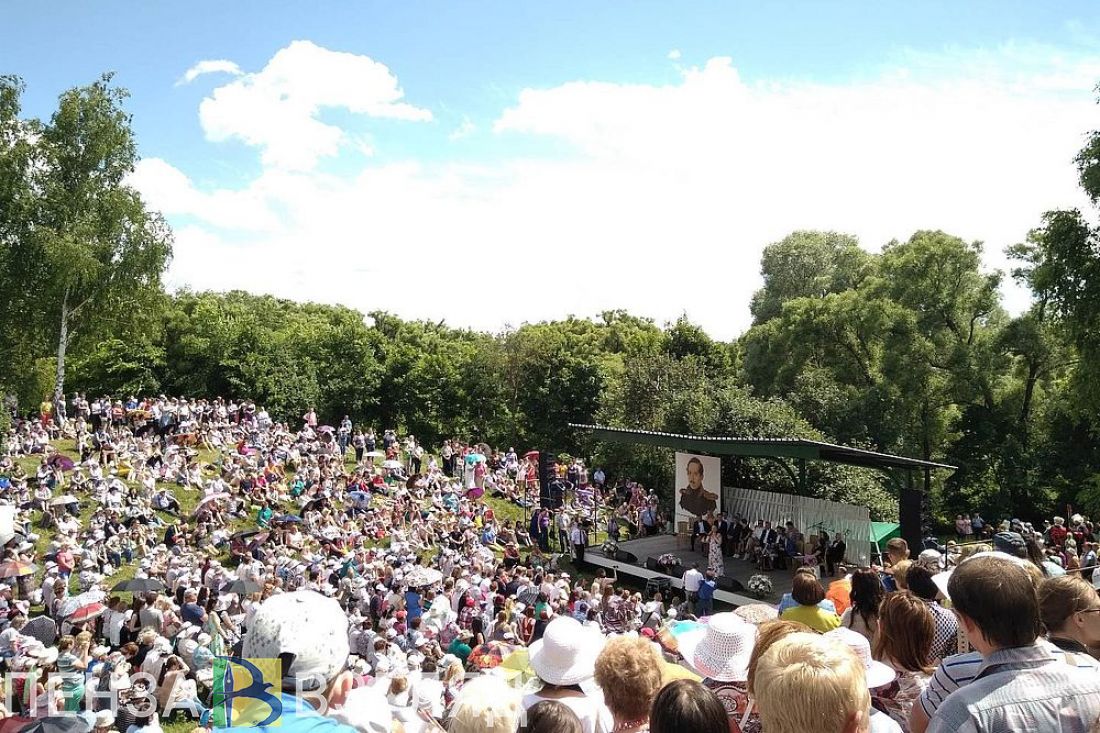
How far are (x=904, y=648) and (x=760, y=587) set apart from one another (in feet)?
44.9

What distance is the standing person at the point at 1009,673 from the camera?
96.6 inches

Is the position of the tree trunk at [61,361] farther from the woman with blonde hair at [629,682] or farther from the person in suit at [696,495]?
the woman with blonde hair at [629,682]

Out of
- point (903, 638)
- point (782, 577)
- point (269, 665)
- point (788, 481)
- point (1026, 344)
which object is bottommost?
point (782, 577)

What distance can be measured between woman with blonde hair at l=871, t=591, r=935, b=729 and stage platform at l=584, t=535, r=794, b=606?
13.0 metres

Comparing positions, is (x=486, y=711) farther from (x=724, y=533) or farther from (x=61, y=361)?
(x=61, y=361)

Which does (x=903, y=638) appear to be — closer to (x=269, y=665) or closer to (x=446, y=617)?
(x=269, y=665)

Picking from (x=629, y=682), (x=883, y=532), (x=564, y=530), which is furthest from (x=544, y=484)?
(x=629, y=682)

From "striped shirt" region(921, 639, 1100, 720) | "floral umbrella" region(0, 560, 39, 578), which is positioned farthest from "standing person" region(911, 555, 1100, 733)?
"floral umbrella" region(0, 560, 39, 578)

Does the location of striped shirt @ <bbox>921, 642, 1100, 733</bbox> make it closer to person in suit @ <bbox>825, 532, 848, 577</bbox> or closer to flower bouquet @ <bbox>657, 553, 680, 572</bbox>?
person in suit @ <bbox>825, 532, 848, 577</bbox>

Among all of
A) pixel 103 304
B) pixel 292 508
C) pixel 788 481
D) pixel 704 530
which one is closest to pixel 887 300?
→ pixel 788 481

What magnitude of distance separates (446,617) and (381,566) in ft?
10.7

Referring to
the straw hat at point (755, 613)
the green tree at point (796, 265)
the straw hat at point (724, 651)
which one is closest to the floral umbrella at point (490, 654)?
the straw hat at point (755, 613)

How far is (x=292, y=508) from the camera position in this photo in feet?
72.9

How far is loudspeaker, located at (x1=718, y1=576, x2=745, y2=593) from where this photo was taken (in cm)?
1750
